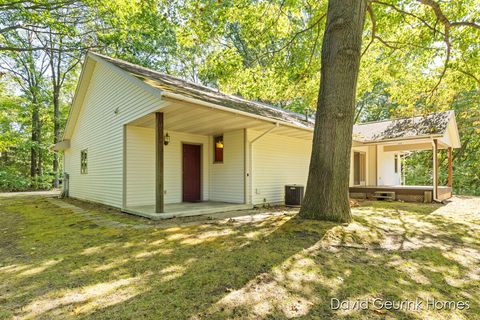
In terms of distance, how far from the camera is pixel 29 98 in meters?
18.9

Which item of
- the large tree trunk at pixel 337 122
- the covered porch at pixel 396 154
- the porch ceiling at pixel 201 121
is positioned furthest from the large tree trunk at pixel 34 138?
the covered porch at pixel 396 154

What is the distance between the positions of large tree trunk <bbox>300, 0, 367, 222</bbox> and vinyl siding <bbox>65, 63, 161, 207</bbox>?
145 inches

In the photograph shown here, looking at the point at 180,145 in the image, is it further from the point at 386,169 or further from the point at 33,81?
the point at 33,81

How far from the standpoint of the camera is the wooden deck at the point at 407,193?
10.1 metres

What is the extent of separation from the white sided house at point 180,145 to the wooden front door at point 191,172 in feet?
0.12

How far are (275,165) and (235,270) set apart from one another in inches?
257

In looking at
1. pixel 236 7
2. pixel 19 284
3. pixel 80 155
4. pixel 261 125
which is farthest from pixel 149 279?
pixel 80 155

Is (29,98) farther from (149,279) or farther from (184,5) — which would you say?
(149,279)

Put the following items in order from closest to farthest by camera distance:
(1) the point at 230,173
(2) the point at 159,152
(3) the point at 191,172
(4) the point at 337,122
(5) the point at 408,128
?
(4) the point at 337,122
(2) the point at 159,152
(1) the point at 230,173
(3) the point at 191,172
(5) the point at 408,128

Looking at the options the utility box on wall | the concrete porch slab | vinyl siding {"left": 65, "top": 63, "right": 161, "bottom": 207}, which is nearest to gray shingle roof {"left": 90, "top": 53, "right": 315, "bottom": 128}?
vinyl siding {"left": 65, "top": 63, "right": 161, "bottom": 207}

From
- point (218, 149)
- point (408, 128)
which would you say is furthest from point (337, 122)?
point (408, 128)

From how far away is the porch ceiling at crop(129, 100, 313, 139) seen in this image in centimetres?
576

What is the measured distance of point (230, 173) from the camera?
8.55m

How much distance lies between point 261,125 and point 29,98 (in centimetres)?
2025
